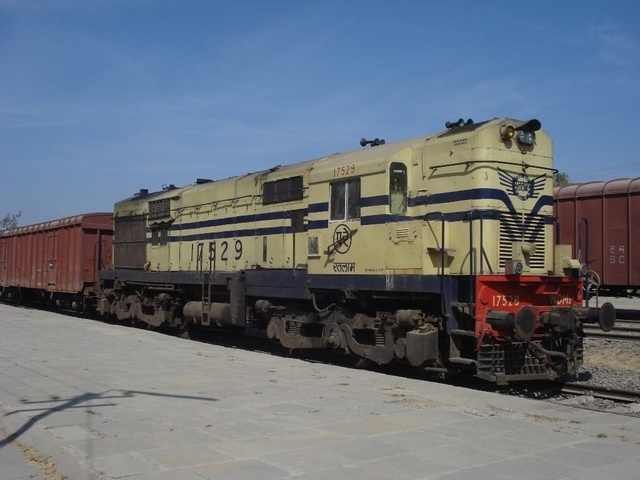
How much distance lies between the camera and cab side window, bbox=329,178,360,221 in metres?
10.3

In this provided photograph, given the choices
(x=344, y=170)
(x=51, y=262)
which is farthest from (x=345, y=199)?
(x=51, y=262)

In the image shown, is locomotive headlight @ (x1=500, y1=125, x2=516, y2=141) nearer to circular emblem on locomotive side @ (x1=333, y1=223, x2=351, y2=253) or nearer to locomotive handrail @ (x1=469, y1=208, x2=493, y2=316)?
locomotive handrail @ (x1=469, y1=208, x2=493, y2=316)

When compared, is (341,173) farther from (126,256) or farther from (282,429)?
(126,256)

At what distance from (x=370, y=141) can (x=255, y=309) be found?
405cm

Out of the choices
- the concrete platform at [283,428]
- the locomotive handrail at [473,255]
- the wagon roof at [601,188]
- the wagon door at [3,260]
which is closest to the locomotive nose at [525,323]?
the locomotive handrail at [473,255]

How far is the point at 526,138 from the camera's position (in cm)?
952

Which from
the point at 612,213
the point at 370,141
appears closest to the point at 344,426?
the point at 370,141

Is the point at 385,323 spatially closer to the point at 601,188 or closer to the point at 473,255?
the point at 473,255

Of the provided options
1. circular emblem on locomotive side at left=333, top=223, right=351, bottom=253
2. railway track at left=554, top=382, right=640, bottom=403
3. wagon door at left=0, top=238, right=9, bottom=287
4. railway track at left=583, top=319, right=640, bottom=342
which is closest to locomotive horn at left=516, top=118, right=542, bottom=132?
circular emblem on locomotive side at left=333, top=223, right=351, bottom=253

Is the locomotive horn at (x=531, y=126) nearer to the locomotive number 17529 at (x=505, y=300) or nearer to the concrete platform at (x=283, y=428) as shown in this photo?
the locomotive number 17529 at (x=505, y=300)

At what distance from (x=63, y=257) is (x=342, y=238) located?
14.3m

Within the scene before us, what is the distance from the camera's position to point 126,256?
18344 millimetres

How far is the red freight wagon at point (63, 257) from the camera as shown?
20.4 meters

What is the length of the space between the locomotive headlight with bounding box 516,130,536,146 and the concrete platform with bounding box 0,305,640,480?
3838 mm
